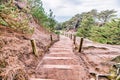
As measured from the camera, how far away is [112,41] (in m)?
37.0

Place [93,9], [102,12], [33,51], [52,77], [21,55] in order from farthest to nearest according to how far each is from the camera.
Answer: [93,9], [102,12], [33,51], [21,55], [52,77]

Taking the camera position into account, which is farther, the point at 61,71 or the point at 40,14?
the point at 40,14

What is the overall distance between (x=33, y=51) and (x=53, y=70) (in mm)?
2039

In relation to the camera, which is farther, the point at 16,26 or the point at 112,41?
the point at 112,41

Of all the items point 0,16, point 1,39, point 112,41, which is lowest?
point 112,41

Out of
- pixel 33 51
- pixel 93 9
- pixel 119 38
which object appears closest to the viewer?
pixel 33 51

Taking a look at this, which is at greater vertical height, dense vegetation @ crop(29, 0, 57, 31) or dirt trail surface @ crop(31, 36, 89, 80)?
dense vegetation @ crop(29, 0, 57, 31)

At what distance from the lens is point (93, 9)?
251 ft

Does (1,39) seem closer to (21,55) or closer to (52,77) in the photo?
→ (21,55)

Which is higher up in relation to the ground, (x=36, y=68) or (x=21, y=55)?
(x=21, y=55)

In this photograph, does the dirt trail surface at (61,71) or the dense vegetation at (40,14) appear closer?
the dirt trail surface at (61,71)

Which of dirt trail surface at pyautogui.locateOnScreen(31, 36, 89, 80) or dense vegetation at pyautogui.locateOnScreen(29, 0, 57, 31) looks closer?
dirt trail surface at pyautogui.locateOnScreen(31, 36, 89, 80)

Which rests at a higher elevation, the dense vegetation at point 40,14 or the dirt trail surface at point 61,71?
the dense vegetation at point 40,14

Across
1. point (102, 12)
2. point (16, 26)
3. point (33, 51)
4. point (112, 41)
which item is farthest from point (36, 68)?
point (102, 12)
